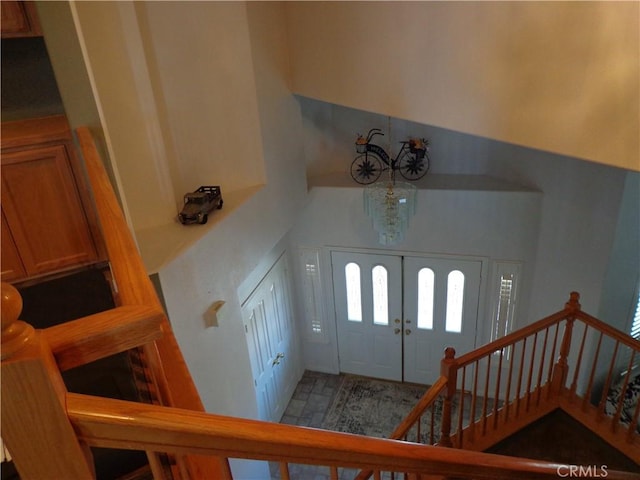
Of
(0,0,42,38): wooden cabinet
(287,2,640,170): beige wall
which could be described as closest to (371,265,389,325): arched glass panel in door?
(287,2,640,170): beige wall

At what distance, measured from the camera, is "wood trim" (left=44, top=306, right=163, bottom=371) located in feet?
2.32

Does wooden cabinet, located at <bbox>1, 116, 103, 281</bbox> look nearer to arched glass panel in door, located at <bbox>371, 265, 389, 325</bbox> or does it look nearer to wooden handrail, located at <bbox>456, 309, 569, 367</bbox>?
wooden handrail, located at <bbox>456, 309, 569, 367</bbox>

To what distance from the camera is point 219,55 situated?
334 cm

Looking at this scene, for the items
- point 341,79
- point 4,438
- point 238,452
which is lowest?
point 238,452

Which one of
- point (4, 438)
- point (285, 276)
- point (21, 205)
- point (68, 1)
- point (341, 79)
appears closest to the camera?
point (4, 438)

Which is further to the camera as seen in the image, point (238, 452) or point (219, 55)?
point (219, 55)

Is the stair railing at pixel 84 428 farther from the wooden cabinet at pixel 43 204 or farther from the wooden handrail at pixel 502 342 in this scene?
the wooden handrail at pixel 502 342

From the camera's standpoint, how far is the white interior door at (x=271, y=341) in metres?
4.77

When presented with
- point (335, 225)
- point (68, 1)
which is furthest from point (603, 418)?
point (68, 1)

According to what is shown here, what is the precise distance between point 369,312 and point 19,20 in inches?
183

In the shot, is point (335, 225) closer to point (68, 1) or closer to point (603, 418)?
point (603, 418)

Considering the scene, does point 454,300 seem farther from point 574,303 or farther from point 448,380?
point 448,380

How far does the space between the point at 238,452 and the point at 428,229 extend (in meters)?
4.51

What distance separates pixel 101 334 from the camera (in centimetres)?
75
